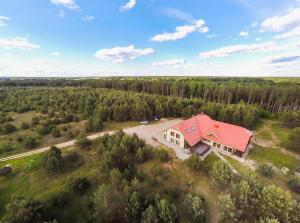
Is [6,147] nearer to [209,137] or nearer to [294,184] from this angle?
[209,137]

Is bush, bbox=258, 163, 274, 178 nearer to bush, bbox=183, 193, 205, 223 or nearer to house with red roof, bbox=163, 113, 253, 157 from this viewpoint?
house with red roof, bbox=163, 113, 253, 157

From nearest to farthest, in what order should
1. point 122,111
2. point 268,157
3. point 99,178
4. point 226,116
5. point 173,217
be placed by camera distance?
point 173,217, point 99,178, point 268,157, point 226,116, point 122,111

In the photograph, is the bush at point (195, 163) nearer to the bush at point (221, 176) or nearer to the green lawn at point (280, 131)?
the bush at point (221, 176)

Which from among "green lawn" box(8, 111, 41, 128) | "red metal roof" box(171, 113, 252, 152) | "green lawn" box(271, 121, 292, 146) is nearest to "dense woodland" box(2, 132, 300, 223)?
"red metal roof" box(171, 113, 252, 152)

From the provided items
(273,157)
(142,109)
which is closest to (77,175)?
(142,109)

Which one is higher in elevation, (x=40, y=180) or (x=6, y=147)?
(x=6, y=147)

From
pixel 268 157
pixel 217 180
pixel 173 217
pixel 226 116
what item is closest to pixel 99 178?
pixel 173 217

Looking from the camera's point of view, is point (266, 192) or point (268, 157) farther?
point (268, 157)

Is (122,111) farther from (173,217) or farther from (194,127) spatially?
(173,217)
